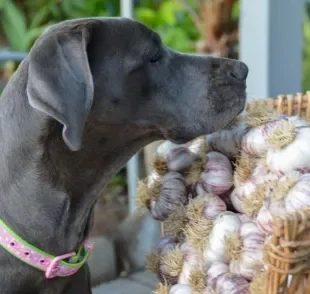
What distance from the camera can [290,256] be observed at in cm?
122

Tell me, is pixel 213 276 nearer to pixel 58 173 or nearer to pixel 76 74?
pixel 58 173

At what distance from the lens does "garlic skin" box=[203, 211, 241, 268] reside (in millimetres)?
1582

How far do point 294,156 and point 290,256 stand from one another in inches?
12.9

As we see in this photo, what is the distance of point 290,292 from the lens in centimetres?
128

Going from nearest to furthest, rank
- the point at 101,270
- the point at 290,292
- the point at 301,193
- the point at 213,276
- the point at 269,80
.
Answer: the point at 290,292 < the point at 301,193 < the point at 213,276 < the point at 269,80 < the point at 101,270

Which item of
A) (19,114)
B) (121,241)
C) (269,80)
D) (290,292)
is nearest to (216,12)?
(269,80)

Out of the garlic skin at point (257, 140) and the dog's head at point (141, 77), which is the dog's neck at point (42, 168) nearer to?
the dog's head at point (141, 77)

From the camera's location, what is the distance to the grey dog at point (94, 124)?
1.61 meters

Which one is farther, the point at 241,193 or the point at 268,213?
the point at 241,193

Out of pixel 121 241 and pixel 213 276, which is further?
pixel 121 241

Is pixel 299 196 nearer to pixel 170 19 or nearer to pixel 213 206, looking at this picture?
pixel 213 206

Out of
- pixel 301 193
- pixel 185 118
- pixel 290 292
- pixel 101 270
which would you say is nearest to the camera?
pixel 290 292

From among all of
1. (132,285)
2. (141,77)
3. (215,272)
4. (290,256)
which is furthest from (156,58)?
(132,285)

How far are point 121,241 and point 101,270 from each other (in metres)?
0.18
